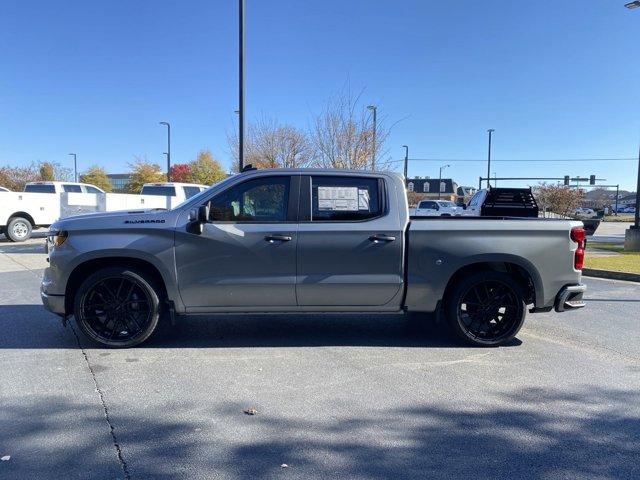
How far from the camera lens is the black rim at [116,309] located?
202 inches

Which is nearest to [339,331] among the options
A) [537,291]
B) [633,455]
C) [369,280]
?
[369,280]

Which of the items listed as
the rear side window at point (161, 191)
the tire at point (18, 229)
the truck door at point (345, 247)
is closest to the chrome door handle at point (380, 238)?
the truck door at point (345, 247)

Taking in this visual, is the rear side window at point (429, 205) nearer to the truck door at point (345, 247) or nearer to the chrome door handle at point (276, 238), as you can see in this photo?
the truck door at point (345, 247)

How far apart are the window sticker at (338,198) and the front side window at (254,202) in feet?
1.22

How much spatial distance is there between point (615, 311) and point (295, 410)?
569 cm

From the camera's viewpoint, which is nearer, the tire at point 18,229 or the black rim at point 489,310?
the black rim at point 489,310

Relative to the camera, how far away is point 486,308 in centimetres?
543

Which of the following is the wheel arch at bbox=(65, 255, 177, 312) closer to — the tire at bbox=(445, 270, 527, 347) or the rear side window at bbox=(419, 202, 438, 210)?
the tire at bbox=(445, 270, 527, 347)

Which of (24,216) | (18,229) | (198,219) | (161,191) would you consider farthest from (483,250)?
(161,191)

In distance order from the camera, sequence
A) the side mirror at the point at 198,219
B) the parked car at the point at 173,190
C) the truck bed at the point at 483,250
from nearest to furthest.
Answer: the side mirror at the point at 198,219 → the truck bed at the point at 483,250 → the parked car at the point at 173,190

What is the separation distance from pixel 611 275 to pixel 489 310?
679cm

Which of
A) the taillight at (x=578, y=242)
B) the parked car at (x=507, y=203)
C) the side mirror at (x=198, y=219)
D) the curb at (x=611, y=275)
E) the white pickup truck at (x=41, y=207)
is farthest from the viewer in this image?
the white pickup truck at (x=41, y=207)

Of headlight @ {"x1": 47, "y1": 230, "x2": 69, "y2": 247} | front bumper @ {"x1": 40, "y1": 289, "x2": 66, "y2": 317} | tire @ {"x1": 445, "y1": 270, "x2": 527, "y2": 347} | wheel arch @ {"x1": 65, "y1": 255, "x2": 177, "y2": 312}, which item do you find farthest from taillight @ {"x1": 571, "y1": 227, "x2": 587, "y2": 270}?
front bumper @ {"x1": 40, "y1": 289, "x2": 66, "y2": 317}

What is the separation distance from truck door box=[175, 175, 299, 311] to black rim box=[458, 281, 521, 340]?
6.25ft
